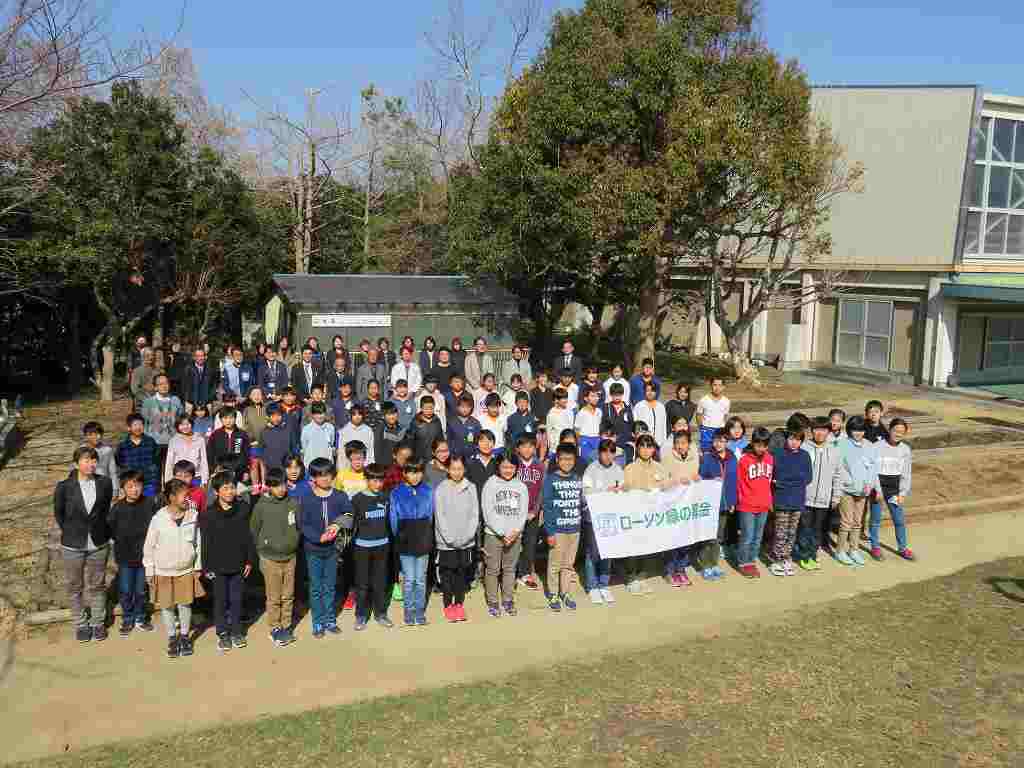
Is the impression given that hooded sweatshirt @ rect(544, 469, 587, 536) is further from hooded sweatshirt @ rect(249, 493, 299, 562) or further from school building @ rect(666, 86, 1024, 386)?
school building @ rect(666, 86, 1024, 386)

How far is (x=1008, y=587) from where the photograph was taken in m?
9.07

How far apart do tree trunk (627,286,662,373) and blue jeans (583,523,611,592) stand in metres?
12.8

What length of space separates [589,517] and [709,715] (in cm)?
257

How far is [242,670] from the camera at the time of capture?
6887 millimetres

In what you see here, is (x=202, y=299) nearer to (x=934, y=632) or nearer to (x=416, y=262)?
(x=416, y=262)

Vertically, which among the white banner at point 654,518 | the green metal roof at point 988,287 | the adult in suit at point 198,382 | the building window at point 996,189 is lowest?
the white banner at point 654,518

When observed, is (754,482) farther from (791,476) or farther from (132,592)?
(132,592)

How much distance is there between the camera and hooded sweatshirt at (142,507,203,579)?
7055 mm

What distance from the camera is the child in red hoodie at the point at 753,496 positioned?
8.98 metres

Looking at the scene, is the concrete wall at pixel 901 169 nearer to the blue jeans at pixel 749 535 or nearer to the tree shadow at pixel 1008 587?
the tree shadow at pixel 1008 587

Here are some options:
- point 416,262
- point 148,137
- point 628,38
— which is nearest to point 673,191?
point 628,38

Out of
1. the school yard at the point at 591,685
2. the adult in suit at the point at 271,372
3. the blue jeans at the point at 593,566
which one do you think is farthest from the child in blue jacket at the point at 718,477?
the adult in suit at the point at 271,372

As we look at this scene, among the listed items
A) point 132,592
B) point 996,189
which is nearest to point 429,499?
point 132,592

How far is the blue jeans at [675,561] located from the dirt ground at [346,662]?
188 millimetres
